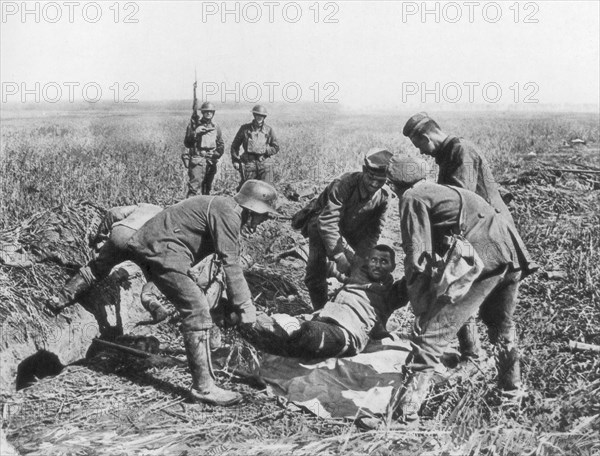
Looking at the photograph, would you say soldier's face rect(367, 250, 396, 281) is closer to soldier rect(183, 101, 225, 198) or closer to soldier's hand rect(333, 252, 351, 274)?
soldier's hand rect(333, 252, 351, 274)

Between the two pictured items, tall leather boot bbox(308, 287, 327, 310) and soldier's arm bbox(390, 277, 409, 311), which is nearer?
soldier's arm bbox(390, 277, 409, 311)

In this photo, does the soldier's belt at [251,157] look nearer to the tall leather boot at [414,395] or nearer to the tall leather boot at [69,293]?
the tall leather boot at [69,293]

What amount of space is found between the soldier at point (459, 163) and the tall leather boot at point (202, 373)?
177 cm

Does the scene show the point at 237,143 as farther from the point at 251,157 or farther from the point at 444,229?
the point at 444,229

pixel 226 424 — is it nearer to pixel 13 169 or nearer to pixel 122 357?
pixel 122 357

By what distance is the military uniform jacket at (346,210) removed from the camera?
5.17m

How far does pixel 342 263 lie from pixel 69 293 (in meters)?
2.13

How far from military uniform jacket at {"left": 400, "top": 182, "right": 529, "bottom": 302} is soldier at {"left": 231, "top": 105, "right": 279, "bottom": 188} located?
489 cm

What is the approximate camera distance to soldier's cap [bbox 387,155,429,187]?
13.7ft

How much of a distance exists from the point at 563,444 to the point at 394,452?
1011 mm

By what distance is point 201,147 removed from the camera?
8.84 m

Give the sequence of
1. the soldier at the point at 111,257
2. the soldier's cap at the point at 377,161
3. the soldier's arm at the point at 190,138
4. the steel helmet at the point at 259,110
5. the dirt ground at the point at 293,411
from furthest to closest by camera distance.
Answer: the soldier's arm at the point at 190,138 → the steel helmet at the point at 259,110 → the soldier's cap at the point at 377,161 → the soldier at the point at 111,257 → the dirt ground at the point at 293,411

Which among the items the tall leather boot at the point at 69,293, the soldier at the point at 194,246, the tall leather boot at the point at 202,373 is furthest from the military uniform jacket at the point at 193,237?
the tall leather boot at the point at 69,293

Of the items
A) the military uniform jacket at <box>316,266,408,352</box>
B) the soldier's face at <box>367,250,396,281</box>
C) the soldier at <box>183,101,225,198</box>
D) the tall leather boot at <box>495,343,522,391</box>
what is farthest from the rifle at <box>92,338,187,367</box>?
the soldier at <box>183,101,225,198</box>
